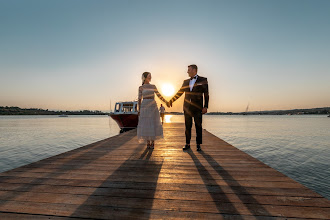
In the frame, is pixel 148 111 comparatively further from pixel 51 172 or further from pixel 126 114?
pixel 126 114

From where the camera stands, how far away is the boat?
19.4 m

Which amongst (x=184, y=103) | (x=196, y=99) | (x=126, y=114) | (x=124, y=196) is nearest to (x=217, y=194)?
(x=124, y=196)

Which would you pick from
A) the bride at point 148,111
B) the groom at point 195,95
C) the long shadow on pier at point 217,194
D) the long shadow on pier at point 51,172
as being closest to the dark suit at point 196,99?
the groom at point 195,95

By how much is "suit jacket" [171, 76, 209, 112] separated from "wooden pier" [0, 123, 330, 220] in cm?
192

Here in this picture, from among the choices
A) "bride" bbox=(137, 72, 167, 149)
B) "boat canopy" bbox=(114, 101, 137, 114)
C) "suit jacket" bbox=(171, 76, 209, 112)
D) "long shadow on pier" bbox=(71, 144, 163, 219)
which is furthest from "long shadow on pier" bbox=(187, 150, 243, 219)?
"boat canopy" bbox=(114, 101, 137, 114)

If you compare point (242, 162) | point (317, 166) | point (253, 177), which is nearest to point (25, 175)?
point (253, 177)

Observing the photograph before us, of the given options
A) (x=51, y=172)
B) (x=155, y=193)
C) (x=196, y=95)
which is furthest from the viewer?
(x=196, y=95)

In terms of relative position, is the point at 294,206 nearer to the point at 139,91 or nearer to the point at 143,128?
the point at 143,128

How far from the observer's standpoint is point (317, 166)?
33.8 feet

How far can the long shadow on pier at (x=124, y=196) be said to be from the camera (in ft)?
6.65

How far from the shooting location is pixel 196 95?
532 cm

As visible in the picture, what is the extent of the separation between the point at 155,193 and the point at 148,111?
3277 millimetres

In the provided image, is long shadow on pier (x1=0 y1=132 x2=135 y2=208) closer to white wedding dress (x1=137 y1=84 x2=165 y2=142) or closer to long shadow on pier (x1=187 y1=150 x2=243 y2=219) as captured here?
white wedding dress (x1=137 y1=84 x2=165 y2=142)

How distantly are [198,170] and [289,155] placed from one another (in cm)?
1349
